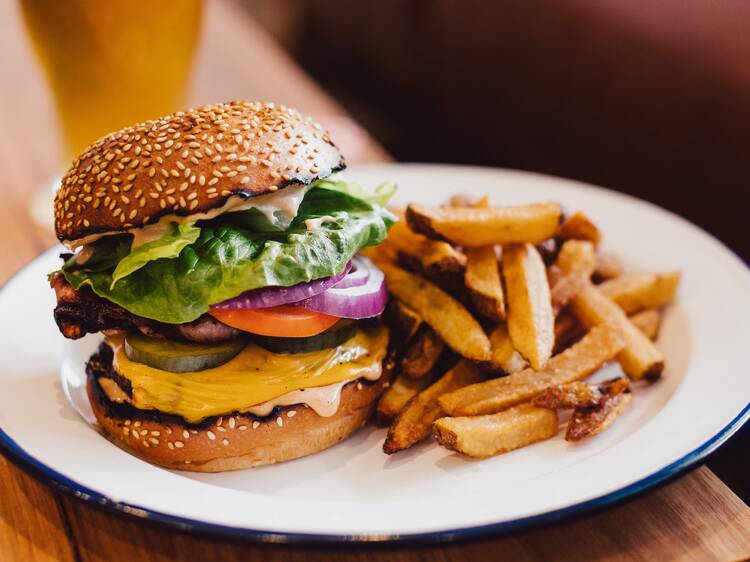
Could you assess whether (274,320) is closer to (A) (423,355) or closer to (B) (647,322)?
(A) (423,355)

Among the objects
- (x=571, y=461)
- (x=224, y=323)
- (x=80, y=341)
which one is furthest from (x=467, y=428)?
(x=80, y=341)

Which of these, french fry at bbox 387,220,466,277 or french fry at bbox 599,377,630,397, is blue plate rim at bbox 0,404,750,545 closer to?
french fry at bbox 599,377,630,397

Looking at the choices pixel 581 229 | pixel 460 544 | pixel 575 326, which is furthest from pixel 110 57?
pixel 460 544

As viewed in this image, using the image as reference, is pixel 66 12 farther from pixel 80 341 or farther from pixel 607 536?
pixel 607 536

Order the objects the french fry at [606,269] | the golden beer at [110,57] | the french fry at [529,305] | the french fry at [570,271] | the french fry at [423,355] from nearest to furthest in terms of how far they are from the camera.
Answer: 1. the french fry at [529,305]
2. the french fry at [423,355]
3. the french fry at [570,271]
4. the french fry at [606,269]
5. the golden beer at [110,57]

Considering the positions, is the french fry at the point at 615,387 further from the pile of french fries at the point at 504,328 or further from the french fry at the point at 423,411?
the french fry at the point at 423,411

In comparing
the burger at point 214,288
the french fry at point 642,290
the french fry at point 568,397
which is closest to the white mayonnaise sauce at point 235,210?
the burger at point 214,288
